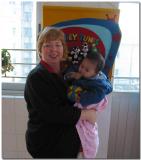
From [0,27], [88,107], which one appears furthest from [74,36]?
[0,27]

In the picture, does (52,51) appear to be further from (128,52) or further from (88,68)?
(128,52)

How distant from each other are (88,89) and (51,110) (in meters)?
0.20

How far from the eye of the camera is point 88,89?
108 centimetres

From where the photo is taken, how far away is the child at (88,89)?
1064 mm

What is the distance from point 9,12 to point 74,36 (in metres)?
0.65

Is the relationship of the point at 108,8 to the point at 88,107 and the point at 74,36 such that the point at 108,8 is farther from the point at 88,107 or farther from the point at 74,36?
the point at 88,107

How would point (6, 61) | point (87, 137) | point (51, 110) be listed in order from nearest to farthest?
point (51, 110) < point (87, 137) < point (6, 61)

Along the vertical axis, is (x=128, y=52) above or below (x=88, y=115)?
above

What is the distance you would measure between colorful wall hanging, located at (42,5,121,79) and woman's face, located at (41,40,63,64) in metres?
0.17

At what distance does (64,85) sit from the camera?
3.51 feet

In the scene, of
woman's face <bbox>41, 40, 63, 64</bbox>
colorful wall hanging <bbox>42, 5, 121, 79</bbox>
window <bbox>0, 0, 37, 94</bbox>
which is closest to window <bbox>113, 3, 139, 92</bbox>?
colorful wall hanging <bbox>42, 5, 121, 79</bbox>

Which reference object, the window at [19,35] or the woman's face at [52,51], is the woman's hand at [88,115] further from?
the window at [19,35]

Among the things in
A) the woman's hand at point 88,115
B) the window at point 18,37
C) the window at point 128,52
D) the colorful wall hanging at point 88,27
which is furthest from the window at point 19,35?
the woman's hand at point 88,115

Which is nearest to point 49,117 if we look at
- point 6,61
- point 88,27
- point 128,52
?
point 88,27
